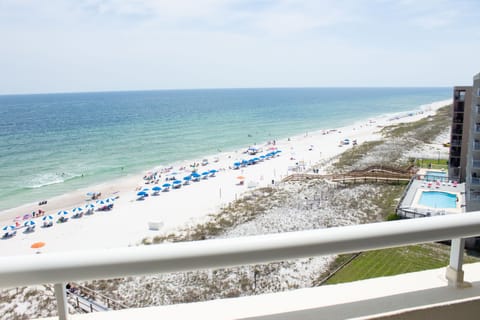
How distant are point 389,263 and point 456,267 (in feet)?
35.5

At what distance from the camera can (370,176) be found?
27.0 m

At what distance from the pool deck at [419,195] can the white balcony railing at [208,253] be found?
621 inches

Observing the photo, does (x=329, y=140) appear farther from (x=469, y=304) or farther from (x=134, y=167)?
(x=469, y=304)

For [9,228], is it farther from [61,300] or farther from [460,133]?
[460,133]

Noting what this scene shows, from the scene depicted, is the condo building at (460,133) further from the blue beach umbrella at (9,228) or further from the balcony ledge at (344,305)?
the blue beach umbrella at (9,228)

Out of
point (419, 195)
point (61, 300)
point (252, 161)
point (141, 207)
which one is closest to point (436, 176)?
point (419, 195)

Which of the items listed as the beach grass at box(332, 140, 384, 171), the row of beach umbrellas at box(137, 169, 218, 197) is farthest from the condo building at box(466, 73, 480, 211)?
the row of beach umbrellas at box(137, 169, 218, 197)

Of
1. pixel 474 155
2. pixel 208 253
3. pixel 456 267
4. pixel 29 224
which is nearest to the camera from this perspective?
pixel 208 253

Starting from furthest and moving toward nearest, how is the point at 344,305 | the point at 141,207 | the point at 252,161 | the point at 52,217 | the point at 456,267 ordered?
the point at 252,161 < the point at 141,207 < the point at 52,217 < the point at 456,267 < the point at 344,305

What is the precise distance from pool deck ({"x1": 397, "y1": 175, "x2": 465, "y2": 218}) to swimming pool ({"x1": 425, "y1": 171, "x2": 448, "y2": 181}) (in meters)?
0.54

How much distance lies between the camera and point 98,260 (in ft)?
3.94

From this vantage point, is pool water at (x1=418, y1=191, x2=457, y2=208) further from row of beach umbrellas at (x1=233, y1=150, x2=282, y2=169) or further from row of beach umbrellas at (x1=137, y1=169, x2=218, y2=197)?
row of beach umbrellas at (x1=233, y1=150, x2=282, y2=169)

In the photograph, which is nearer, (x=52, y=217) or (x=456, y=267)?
(x=456, y=267)

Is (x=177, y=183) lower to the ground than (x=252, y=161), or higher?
lower
